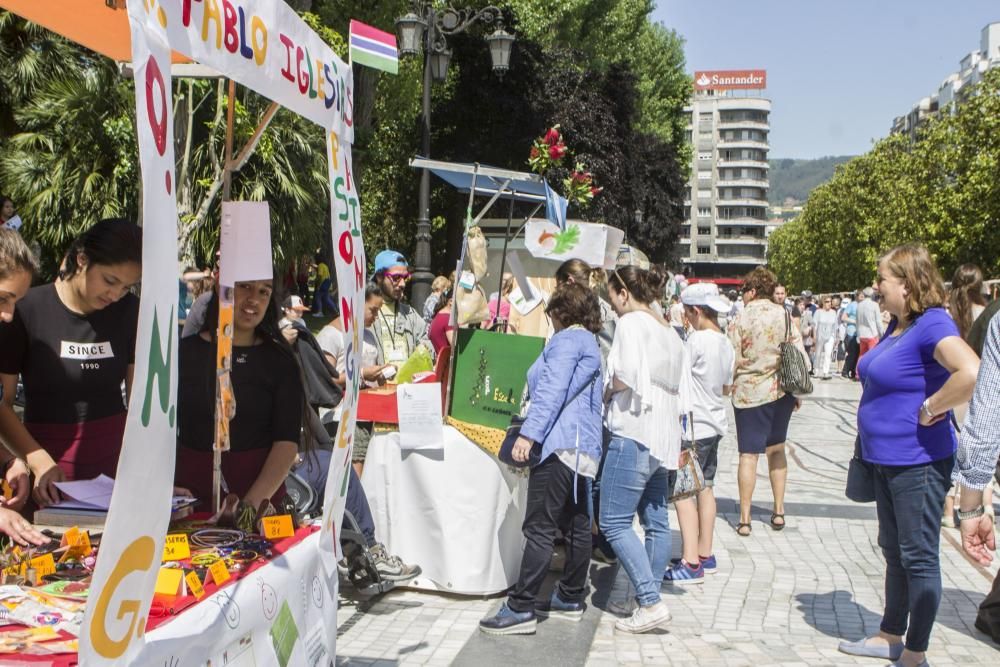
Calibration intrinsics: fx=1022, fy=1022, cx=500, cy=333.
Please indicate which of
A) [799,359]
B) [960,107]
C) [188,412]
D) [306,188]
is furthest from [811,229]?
[188,412]

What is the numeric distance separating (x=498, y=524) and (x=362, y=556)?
2.53 ft

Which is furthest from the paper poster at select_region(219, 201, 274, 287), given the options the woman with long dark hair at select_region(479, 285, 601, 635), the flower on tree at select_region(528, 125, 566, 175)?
the flower on tree at select_region(528, 125, 566, 175)

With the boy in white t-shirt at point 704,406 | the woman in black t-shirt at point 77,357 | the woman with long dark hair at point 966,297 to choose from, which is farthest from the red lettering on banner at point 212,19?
the woman with long dark hair at point 966,297

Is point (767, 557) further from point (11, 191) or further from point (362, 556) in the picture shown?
point (11, 191)

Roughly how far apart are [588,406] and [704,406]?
1.65 m

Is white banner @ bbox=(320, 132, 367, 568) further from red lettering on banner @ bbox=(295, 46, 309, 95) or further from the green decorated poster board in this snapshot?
the green decorated poster board

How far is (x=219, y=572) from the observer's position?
9.32 ft

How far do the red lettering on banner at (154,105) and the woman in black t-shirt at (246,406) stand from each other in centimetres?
149

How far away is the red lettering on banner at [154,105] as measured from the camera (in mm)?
2053

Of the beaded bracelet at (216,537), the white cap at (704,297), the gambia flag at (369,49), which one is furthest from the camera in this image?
the white cap at (704,297)

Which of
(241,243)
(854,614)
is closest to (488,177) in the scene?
(854,614)

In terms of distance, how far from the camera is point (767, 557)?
22.8 feet

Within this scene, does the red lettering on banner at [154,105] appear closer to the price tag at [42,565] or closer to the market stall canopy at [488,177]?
the price tag at [42,565]

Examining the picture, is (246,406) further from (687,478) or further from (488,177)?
(488,177)
